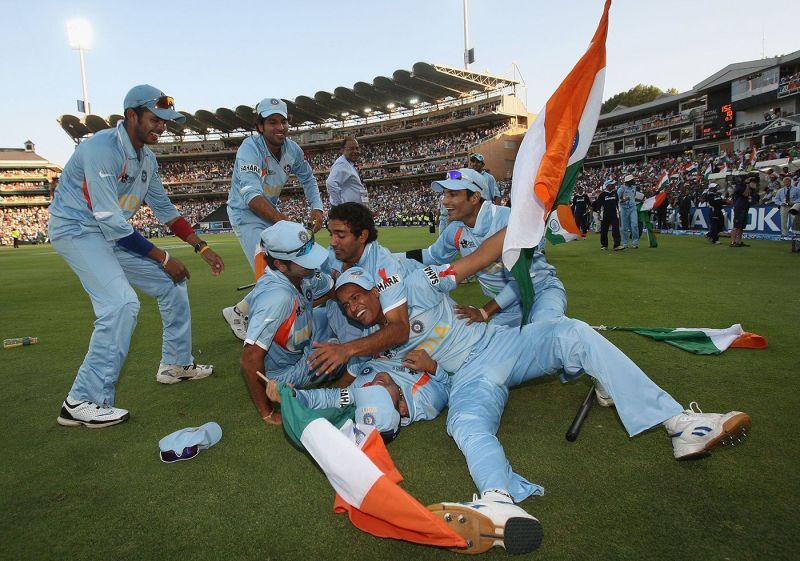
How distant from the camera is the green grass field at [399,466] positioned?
7.20ft

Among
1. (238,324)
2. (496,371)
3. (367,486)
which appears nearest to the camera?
(367,486)

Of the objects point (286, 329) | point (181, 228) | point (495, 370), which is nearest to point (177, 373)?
point (181, 228)

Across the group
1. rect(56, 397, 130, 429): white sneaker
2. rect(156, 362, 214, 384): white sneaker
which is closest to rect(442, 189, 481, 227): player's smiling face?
rect(156, 362, 214, 384): white sneaker

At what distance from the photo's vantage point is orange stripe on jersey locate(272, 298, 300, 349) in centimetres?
370

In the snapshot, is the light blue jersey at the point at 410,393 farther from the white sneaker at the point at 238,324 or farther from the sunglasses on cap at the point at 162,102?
the sunglasses on cap at the point at 162,102

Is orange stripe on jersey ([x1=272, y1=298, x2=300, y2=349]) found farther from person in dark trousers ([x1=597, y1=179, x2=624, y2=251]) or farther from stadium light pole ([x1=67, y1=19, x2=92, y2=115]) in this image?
stadium light pole ([x1=67, y1=19, x2=92, y2=115])

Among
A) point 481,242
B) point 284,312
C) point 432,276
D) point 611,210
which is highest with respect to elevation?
point 611,210

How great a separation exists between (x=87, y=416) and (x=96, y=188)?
1.73 metres

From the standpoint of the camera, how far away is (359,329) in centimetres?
414

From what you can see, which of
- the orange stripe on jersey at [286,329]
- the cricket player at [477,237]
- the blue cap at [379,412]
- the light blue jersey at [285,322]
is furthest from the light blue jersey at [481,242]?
the blue cap at [379,412]

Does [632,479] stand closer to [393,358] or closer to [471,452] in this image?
[471,452]

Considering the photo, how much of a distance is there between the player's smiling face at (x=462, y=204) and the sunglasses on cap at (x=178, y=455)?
2960 millimetres

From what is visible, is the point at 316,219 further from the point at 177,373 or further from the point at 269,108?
the point at 177,373

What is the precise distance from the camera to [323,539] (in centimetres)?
225
